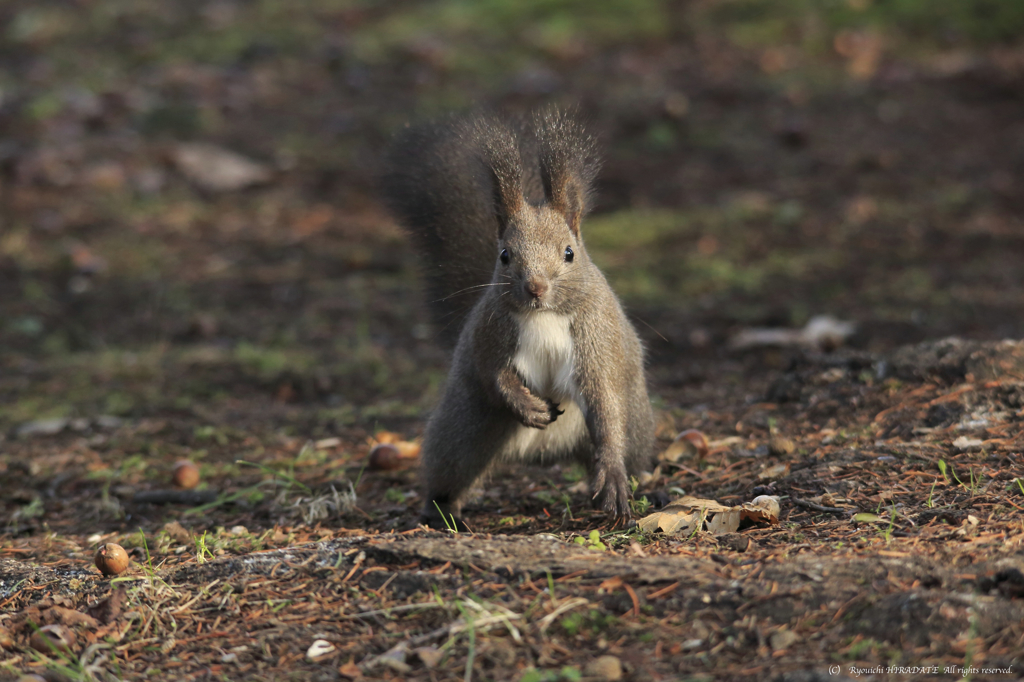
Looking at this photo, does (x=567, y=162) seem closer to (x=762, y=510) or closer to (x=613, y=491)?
(x=613, y=491)

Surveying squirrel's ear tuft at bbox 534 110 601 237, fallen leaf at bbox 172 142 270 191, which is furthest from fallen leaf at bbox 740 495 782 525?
fallen leaf at bbox 172 142 270 191

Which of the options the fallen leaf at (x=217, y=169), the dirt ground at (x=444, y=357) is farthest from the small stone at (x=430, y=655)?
the fallen leaf at (x=217, y=169)

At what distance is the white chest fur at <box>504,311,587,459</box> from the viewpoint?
9.27 ft

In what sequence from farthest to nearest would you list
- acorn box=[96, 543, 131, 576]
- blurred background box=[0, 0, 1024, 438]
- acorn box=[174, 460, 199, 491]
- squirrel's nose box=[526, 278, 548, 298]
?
1. blurred background box=[0, 0, 1024, 438]
2. acorn box=[174, 460, 199, 491]
3. squirrel's nose box=[526, 278, 548, 298]
4. acorn box=[96, 543, 131, 576]

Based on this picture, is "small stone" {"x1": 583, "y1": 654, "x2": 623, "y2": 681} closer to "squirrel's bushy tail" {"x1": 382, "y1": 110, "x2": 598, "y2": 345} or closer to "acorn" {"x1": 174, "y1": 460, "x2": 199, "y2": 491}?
"squirrel's bushy tail" {"x1": 382, "y1": 110, "x2": 598, "y2": 345}

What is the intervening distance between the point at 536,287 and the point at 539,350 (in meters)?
0.22

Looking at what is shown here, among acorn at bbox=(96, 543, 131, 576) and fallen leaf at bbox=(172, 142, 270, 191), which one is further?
fallen leaf at bbox=(172, 142, 270, 191)

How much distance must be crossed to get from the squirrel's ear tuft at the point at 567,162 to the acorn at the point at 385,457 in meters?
1.08

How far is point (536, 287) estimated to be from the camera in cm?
271

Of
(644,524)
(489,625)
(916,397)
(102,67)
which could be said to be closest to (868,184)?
(916,397)

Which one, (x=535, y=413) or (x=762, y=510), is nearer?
Result: (x=762, y=510)

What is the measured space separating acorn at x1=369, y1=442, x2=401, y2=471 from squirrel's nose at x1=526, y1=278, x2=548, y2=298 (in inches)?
42.4

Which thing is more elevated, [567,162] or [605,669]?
[567,162]

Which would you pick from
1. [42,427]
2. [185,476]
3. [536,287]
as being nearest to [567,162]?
[536,287]
